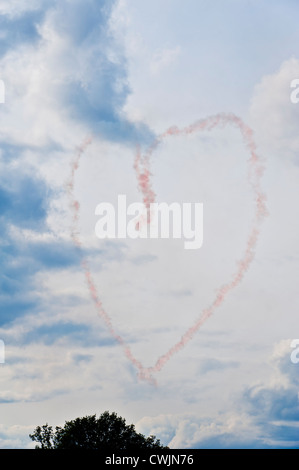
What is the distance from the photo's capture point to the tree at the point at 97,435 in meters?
132

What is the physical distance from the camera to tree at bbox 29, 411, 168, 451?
132m

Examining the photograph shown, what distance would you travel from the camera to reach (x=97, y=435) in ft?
439

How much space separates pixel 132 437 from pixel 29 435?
25.0 meters
